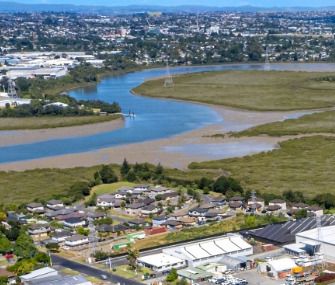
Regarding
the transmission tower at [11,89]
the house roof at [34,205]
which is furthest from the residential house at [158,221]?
the transmission tower at [11,89]

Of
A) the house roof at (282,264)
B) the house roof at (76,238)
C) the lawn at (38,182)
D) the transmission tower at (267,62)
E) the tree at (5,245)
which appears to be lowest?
the transmission tower at (267,62)

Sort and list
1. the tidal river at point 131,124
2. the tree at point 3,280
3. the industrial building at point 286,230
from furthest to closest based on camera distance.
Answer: the tidal river at point 131,124
the industrial building at point 286,230
the tree at point 3,280

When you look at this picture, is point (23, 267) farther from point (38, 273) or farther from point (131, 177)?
point (131, 177)

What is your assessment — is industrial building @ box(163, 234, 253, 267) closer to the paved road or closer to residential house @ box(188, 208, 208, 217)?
the paved road

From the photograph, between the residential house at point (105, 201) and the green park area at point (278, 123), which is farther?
the green park area at point (278, 123)

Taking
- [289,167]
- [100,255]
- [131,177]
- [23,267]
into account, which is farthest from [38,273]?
[289,167]

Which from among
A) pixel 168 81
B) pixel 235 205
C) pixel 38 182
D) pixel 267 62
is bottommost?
pixel 267 62

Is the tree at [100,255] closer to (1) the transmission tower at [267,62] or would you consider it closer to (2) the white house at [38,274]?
(2) the white house at [38,274]
